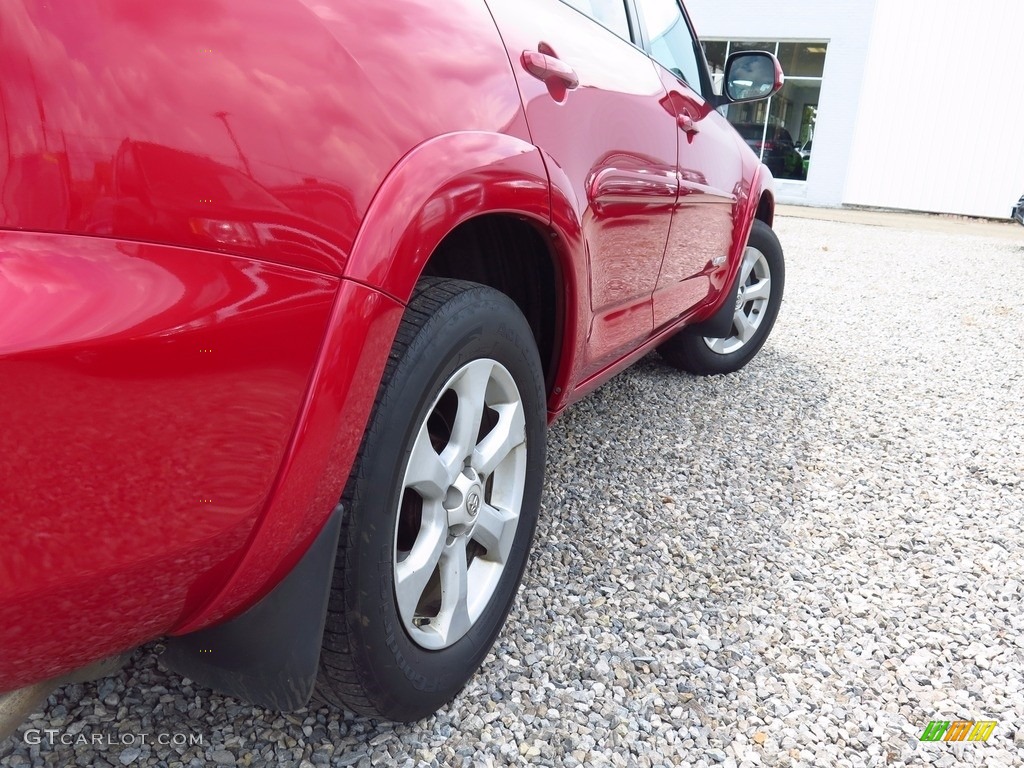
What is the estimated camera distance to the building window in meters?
15.2

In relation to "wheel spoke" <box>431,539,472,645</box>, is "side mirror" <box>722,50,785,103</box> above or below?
above

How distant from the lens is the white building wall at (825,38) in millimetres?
14688

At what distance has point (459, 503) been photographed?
150 centimetres

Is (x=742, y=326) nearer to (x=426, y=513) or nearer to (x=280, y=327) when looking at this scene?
(x=426, y=513)

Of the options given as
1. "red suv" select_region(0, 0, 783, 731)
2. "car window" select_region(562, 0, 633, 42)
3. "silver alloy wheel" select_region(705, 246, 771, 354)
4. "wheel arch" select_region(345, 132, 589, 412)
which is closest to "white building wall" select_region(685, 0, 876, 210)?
"silver alloy wheel" select_region(705, 246, 771, 354)

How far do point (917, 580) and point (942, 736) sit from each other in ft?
2.08

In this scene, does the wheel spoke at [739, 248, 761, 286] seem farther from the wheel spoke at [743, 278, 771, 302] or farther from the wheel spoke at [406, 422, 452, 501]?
the wheel spoke at [406, 422, 452, 501]

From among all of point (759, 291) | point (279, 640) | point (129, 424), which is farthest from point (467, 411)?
point (759, 291)

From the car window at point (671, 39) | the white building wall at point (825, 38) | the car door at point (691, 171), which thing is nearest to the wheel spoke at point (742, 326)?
the car door at point (691, 171)

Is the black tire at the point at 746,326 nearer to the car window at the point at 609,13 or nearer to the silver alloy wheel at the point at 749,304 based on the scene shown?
the silver alloy wheel at the point at 749,304

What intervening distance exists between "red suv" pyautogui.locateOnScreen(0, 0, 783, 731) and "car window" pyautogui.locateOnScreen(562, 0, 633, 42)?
489 mm

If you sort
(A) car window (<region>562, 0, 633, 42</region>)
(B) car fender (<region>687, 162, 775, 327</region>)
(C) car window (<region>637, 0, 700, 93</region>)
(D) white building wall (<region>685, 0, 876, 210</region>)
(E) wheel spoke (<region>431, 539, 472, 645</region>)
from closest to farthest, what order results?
(E) wheel spoke (<region>431, 539, 472, 645</region>) → (A) car window (<region>562, 0, 633, 42</region>) → (C) car window (<region>637, 0, 700, 93</region>) → (B) car fender (<region>687, 162, 775, 327</region>) → (D) white building wall (<region>685, 0, 876, 210</region>)

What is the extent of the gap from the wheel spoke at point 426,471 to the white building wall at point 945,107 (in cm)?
1615

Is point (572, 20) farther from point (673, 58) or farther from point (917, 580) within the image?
point (917, 580)
